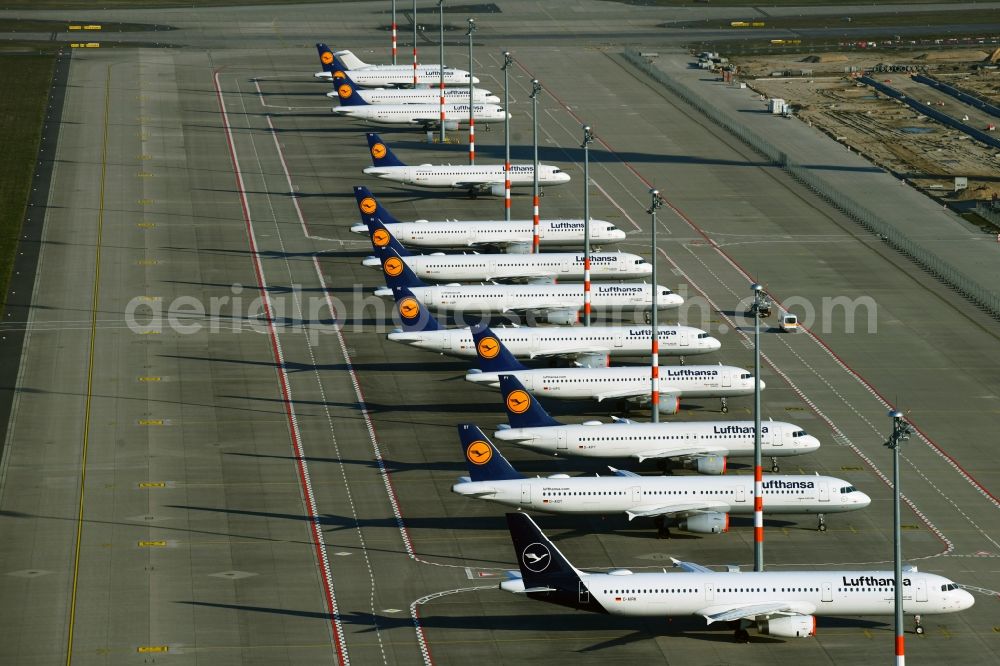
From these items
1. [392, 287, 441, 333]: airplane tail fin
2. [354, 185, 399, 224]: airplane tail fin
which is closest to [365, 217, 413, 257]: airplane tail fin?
[354, 185, 399, 224]: airplane tail fin

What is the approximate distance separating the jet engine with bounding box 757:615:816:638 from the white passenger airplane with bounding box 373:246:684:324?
172 ft

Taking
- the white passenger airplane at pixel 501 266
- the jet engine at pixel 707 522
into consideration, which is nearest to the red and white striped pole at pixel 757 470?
the jet engine at pixel 707 522

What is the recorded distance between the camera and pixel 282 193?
179 m

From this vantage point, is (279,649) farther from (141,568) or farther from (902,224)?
(902,224)

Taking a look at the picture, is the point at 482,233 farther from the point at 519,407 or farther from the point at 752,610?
the point at 752,610

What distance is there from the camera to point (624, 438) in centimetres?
10588

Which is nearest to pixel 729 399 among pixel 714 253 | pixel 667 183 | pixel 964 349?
pixel 964 349

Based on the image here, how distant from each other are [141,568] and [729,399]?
149 ft

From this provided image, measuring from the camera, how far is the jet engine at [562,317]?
13525 cm

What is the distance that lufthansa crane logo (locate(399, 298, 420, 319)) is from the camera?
126m

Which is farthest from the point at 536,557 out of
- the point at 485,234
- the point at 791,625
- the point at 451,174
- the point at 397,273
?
the point at 451,174

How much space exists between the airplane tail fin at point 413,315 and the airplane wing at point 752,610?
152ft

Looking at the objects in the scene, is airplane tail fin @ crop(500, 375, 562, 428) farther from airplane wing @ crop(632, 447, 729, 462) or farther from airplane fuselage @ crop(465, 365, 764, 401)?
airplane fuselage @ crop(465, 365, 764, 401)

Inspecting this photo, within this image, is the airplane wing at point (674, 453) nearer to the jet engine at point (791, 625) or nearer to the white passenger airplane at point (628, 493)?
the white passenger airplane at point (628, 493)
